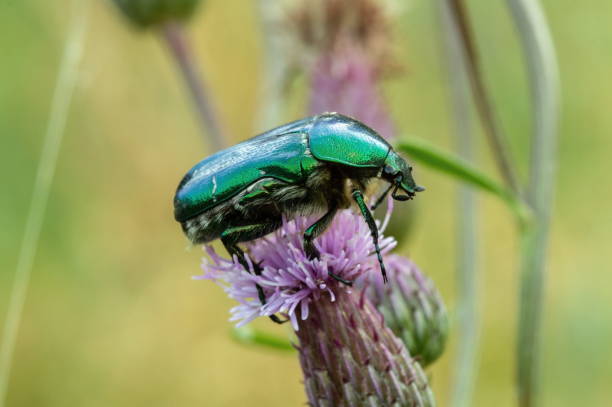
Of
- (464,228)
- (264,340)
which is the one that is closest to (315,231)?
(264,340)

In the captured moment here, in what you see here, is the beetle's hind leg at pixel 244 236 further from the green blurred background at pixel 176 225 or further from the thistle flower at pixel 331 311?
the green blurred background at pixel 176 225

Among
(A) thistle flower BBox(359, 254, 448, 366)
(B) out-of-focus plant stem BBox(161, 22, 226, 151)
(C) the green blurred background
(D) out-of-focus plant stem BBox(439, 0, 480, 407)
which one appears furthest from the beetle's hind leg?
(C) the green blurred background

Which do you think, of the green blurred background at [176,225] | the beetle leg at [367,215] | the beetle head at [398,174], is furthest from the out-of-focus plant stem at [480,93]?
the green blurred background at [176,225]

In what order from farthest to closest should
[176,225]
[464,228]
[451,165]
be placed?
[176,225] → [464,228] → [451,165]

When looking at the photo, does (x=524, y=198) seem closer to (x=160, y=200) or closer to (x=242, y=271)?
(x=242, y=271)

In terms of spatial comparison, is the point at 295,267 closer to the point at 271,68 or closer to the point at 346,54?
the point at 346,54

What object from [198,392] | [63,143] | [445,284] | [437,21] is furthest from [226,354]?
[437,21]
